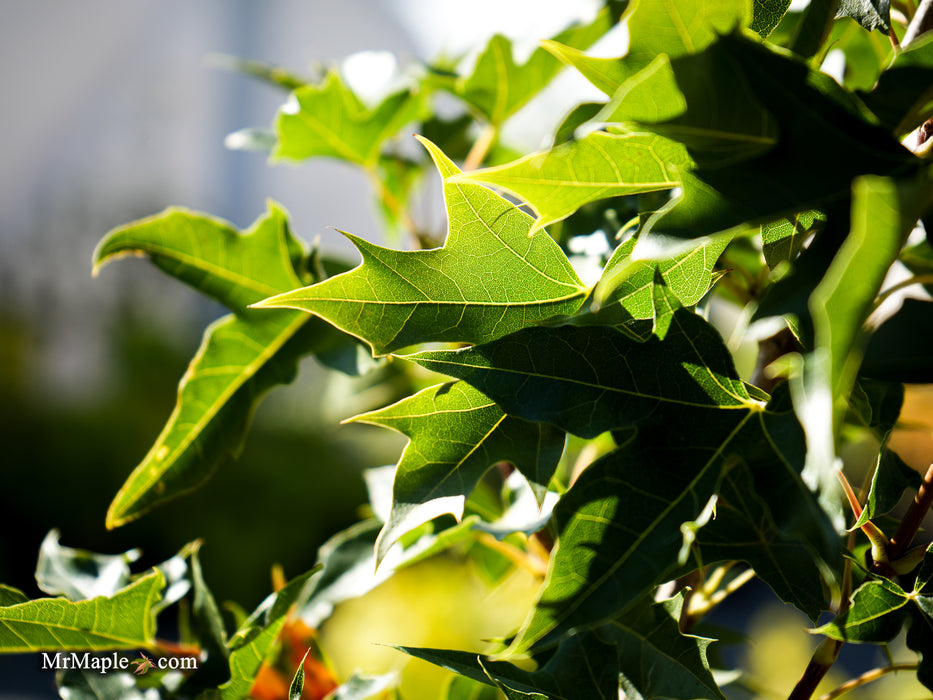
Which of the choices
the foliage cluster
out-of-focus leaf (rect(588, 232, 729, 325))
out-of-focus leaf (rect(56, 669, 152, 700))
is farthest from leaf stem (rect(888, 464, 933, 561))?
out-of-focus leaf (rect(56, 669, 152, 700))

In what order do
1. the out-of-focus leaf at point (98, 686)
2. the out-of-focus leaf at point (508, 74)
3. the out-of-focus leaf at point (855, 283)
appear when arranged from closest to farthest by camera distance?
the out-of-focus leaf at point (855, 283), the out-of-focus leaf at point (98, 686), the out-of-focus leaf at point (508, 74)

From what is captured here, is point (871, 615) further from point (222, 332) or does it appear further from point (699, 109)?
point (222, 332)

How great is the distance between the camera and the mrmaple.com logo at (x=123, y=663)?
0.37 metres

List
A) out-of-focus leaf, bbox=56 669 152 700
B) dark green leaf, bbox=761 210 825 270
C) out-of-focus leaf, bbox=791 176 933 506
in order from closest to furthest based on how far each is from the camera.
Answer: out-of-focus leaf, bbox=791 176 933 506 < dark green leaf, bbox=761 210 825 270 < out-of-focus leaf, bbox=56 669 152 700

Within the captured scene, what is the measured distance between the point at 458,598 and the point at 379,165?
1453 mm

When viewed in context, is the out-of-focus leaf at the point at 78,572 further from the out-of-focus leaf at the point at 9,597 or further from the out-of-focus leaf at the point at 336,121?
the out-of-focus leaf at the point at 336,121

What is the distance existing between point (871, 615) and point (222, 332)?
328 millimetres

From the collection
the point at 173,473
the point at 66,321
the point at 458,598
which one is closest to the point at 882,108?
the point at 173,473

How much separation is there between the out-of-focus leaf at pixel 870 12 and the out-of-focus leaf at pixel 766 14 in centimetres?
2

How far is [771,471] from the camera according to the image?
214mm

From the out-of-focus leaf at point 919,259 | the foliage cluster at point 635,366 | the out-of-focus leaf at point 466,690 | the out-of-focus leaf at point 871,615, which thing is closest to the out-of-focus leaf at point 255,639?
the foliage cluster at point 635,366

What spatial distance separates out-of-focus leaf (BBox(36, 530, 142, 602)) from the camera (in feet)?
1.29

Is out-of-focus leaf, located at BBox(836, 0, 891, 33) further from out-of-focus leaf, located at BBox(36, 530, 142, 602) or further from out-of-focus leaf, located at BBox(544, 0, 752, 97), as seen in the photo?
out-of-focus leaf, located at BBox(36, 530, 142, 602)

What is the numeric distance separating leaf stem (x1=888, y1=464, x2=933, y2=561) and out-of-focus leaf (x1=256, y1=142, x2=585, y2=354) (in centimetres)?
14
